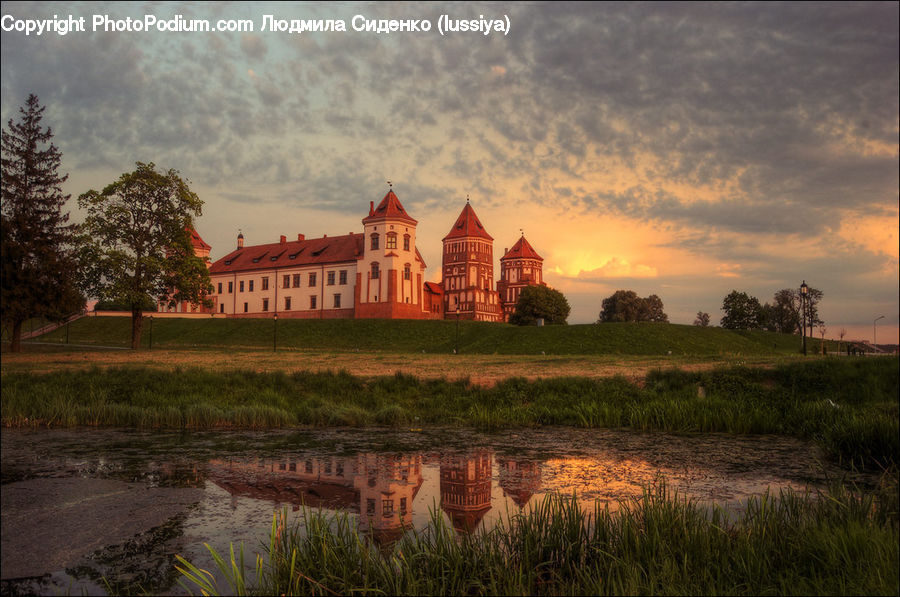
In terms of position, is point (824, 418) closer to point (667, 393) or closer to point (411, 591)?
point (667, 393)

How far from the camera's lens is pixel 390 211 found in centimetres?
7888

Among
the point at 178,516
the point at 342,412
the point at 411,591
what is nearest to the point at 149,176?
the point at 342,412

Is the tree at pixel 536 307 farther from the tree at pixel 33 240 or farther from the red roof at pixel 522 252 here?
the tree at pixel 33 240

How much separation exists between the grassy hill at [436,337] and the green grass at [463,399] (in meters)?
27.4

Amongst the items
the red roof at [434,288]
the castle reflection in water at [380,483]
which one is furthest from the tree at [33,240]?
the red roof at [434,288]

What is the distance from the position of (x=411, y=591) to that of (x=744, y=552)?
2842mm

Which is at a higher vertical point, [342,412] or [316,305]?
[316,305]

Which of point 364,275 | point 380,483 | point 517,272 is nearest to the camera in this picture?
point 380,483

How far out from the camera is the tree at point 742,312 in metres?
85.2

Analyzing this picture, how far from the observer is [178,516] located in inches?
298

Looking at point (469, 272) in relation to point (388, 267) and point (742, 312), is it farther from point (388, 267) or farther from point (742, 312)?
point (742, 312)

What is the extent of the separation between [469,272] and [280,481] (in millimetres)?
97498

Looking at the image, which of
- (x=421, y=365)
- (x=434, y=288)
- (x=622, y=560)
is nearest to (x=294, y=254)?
(x=434, y=288)

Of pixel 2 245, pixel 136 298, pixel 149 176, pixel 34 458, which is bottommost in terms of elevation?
pixel 34 458
